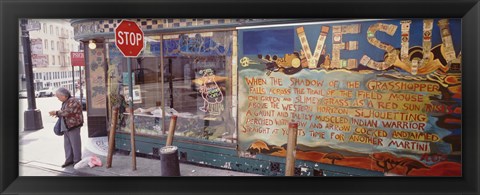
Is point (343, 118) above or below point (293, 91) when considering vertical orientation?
below

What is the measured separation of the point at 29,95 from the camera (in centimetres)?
466

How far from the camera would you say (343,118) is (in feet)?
15.8

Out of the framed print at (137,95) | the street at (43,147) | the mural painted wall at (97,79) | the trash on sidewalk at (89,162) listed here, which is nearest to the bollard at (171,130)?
the framed print at (137,95)

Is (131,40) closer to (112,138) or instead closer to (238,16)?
(112,138)

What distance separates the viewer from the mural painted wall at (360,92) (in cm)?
437

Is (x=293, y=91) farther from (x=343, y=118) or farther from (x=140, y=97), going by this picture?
(x=140, y=97)

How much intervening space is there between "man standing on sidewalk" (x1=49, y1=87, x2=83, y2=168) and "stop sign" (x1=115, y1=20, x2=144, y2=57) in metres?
1.11

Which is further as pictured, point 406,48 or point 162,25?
point 162,25

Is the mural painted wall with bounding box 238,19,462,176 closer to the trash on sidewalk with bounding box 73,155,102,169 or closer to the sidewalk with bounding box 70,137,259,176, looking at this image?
the sidewalk with bounding box 70,137,259,176

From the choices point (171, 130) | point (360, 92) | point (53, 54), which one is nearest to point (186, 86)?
point (171, 130)

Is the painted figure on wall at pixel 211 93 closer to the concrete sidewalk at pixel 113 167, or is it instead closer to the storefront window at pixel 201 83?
the storefront window at pixel 201 83
